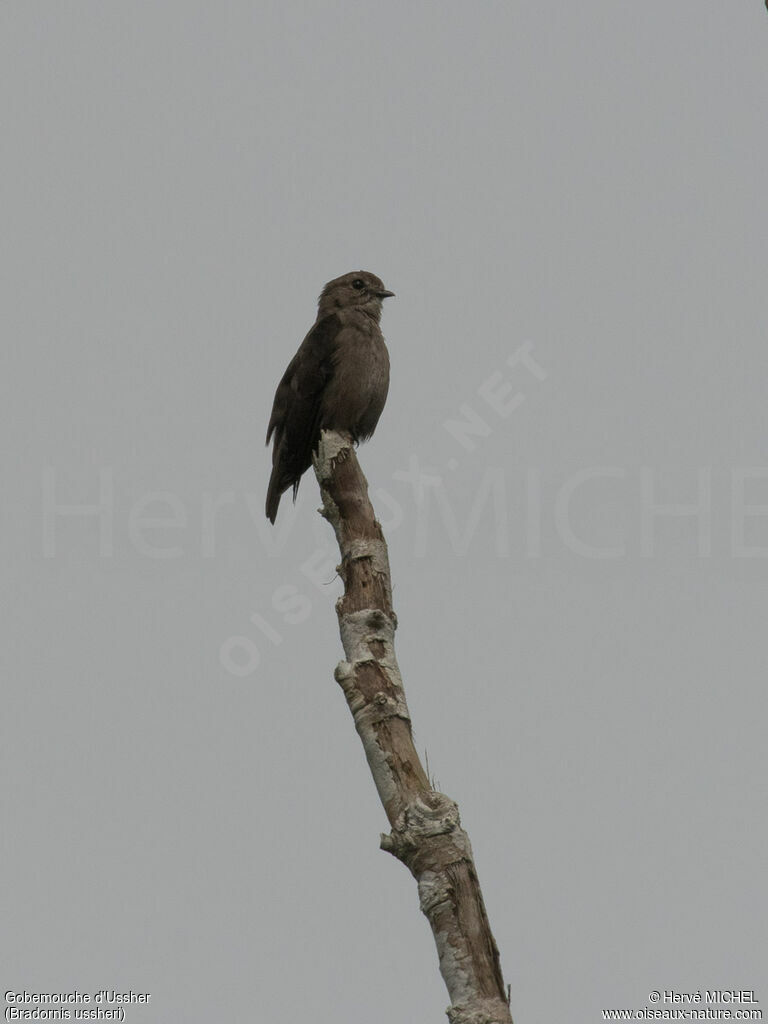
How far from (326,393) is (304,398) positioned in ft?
0.56

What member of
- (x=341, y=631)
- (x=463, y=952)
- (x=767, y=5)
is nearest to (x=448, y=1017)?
(x=463, y=952)

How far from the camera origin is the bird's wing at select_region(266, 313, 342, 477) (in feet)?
31.4

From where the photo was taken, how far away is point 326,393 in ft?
31.4

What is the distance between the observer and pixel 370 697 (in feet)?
19.0

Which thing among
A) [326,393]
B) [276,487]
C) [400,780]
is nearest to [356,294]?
[326,393]

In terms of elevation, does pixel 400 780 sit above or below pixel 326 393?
below

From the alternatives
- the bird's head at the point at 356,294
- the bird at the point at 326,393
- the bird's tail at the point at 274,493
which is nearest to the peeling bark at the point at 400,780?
the bird at the point at 326,393

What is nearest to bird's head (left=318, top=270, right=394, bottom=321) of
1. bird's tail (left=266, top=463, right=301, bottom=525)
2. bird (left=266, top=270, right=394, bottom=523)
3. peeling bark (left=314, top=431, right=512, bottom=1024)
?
bird (left=266, top=270, right=394, bottom=523)

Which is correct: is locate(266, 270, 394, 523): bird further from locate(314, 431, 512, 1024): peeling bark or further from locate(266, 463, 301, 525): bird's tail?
locate(314, 431, 512, 1024): peeling bark

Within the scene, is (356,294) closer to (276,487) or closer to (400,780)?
(276,487)

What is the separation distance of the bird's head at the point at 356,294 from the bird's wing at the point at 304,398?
50 centimetres

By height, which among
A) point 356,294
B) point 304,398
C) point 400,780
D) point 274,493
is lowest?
point 400,780

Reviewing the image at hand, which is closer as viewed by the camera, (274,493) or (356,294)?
(274,493)

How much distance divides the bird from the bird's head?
26 cm
